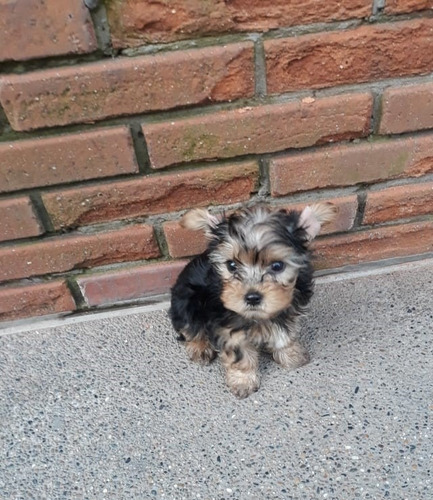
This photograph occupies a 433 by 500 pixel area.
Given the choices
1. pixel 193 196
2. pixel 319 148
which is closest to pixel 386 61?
pixel 319 148

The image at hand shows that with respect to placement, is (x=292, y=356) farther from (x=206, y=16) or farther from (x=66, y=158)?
(x=206, y=16)

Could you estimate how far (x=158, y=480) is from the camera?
1.52 metres

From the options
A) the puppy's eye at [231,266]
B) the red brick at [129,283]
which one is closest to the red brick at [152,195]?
the red brick at [129,283]

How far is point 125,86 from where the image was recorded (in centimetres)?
146

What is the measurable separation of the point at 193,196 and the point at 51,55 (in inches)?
25.0

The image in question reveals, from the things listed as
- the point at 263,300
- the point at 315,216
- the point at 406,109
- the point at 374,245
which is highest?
the point at 406,109

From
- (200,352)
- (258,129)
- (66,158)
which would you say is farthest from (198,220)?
(200,352)

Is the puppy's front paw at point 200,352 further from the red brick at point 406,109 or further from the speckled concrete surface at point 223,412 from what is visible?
the red brick at point 406,109

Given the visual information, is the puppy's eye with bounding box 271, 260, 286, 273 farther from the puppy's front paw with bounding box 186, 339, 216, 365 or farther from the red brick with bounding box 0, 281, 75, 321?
the red brick with bounding box 0, 281, 75, 321

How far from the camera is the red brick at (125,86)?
142cm

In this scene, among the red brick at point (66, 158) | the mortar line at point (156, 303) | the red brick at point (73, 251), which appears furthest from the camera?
the mortar line at point (156, 303)

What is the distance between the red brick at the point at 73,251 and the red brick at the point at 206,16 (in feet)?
2.18

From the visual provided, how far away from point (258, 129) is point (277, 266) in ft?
1.53

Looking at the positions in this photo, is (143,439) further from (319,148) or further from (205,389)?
(319,148)
